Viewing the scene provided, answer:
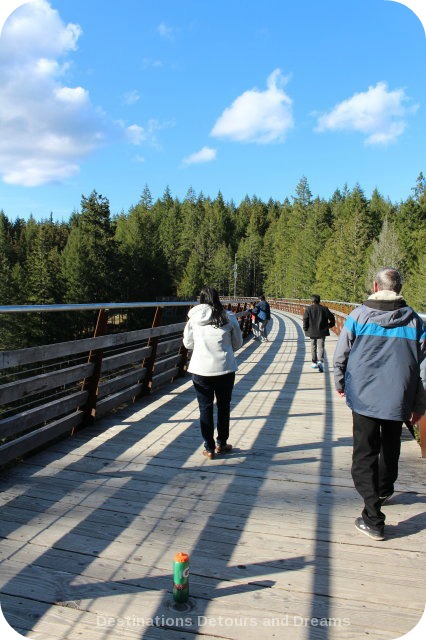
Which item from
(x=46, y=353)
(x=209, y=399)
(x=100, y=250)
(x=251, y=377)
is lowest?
(x=251, y=377)

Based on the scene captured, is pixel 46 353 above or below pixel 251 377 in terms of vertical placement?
above

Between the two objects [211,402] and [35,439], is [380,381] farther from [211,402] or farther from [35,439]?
[35,439]

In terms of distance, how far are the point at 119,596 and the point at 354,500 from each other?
1884 mm

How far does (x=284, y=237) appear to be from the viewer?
99.5m

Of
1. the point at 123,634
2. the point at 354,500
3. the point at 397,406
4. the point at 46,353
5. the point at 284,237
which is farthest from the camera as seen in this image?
the point at 284,237

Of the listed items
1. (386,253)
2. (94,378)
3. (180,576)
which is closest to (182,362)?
(94,378)

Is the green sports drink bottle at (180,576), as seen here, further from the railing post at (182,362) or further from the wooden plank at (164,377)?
the railing post at (182,362)

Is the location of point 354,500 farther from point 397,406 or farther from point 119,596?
point 119,596

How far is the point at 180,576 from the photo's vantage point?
216 centimetres

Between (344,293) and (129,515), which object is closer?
(129,515)

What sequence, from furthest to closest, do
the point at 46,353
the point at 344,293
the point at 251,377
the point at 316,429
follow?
the point at 344,293 < the point at 251,377 < the point at 316,429 < the point at 46,353

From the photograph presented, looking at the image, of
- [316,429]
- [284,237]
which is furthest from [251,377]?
[284,237]

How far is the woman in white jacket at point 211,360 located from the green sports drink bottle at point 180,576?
6.57 feet

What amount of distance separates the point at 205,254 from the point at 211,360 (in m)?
105
